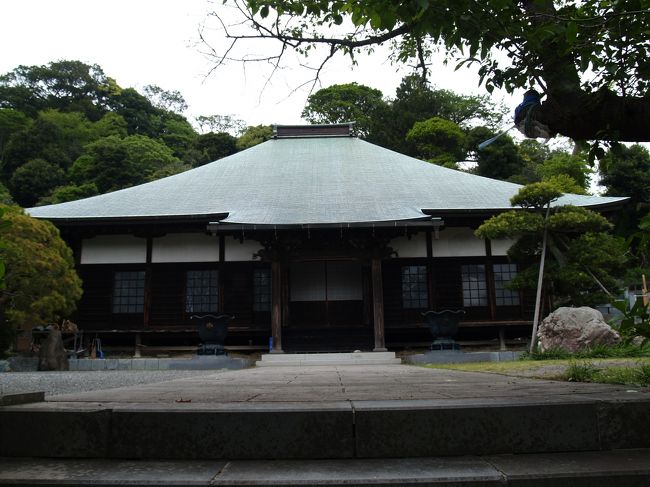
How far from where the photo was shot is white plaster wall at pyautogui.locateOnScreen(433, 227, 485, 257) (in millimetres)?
13641

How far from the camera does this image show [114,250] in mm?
13789

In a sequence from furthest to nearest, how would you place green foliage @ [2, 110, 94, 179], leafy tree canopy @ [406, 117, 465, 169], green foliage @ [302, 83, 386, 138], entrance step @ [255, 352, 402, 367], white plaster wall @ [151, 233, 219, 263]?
green foliage @ [302, 83, 386, 138], green foliage @ [2, 110, 94, 179], leafy tree canopy @ [406, 117, 465, 169], white plaster wall @ [151, 233, 219, 263], entrance step @ [255, 352, 402, 367]

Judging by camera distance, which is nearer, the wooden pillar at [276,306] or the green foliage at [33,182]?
the wooden pillar at [276,306]

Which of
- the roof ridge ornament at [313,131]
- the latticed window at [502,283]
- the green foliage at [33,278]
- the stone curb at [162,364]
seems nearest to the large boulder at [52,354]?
the green foliage at [33,278]

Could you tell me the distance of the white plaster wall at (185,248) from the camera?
13719 millimetres

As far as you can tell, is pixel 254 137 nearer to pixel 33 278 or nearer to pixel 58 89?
pixel 58 89

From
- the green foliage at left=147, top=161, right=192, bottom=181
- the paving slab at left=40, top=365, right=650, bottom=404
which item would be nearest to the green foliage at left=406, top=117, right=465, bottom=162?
the green foliage at left=147, top=161, right=192, bottom=181

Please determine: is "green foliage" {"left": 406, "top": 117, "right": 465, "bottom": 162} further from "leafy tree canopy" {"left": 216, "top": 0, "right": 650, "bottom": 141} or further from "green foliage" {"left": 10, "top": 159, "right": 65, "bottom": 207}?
"leafy tree canopy" {"left": 216, "top": 0, "right": 650, "bottom": 141}

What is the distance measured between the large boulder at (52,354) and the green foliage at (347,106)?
29.6 meters

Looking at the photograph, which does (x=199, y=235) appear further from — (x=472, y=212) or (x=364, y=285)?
(x=472, y=212)

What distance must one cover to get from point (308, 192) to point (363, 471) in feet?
43.5

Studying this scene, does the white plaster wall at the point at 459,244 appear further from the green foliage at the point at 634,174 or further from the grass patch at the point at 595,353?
the green foliage at the point at 634,174

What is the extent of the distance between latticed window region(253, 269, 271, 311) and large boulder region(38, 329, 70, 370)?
4.81 meters

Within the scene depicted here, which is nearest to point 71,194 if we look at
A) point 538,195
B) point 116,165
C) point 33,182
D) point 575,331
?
point 116,165
